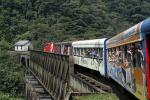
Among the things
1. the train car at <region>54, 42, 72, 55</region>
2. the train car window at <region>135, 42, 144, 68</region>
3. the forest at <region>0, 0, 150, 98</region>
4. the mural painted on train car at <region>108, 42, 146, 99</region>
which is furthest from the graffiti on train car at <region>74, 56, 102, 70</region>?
the forest at <region>0, 0, 150, 98</region>

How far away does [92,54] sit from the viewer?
27.5m

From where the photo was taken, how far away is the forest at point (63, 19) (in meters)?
96.1

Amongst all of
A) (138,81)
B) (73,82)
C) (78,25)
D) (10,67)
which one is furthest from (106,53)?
(78,25)

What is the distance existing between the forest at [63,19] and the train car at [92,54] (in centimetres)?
5112

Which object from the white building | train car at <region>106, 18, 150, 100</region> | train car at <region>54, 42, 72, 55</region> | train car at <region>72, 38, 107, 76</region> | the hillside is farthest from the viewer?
the hillside

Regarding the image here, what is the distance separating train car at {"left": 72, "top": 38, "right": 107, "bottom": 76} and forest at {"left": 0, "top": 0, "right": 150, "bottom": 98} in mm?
51123

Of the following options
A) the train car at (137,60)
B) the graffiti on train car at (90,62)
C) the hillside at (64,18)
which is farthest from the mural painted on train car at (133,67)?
the hillside at (64,18)

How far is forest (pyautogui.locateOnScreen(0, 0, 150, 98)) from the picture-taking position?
96.1m

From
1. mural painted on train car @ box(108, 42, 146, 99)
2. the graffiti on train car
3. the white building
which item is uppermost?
mural painted on train car @ box(108, 42, 146, 99)

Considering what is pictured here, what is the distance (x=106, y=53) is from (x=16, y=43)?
237 ft

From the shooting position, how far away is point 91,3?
123938 mm

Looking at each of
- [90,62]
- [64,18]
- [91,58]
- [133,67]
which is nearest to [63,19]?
[64,18]

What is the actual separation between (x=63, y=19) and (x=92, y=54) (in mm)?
77278

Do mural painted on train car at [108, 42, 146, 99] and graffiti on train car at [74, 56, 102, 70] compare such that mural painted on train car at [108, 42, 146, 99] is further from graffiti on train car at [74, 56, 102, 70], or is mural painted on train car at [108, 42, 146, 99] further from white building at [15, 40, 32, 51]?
white building at [15, 40, 32, 51]
